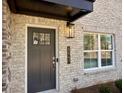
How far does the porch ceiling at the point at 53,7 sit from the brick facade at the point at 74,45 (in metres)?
0.30

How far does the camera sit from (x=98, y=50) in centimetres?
915

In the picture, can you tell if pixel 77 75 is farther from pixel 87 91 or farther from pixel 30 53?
pixel 30 53

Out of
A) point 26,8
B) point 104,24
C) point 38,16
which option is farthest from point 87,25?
point 26,8

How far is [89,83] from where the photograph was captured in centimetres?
825

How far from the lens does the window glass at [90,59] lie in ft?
27.8

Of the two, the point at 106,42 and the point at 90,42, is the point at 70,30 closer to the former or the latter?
the point at 90,42

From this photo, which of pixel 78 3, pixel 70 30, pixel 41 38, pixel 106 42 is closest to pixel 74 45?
pixel 70 30

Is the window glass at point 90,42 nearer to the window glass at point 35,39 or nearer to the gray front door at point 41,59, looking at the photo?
the gray front door at point 41,59

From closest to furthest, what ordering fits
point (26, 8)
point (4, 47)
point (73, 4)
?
point (4, 47), point (73, 4), point (26, 8)

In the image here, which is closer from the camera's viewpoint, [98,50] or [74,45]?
[74,45]

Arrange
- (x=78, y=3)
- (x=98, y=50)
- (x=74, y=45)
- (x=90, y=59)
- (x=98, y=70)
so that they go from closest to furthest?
(x=78, y=3)
(x=74, y=45)
(x=90, y=59)
(x=98, y=70)
(x=98, y=50)

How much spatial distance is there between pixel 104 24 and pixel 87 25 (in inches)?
58.7

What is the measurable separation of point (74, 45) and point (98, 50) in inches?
75.4

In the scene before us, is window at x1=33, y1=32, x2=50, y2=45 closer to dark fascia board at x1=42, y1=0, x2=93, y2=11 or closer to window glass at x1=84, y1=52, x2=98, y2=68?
dark fascia board at x1=42, y1=0, x2=93, y2=11
